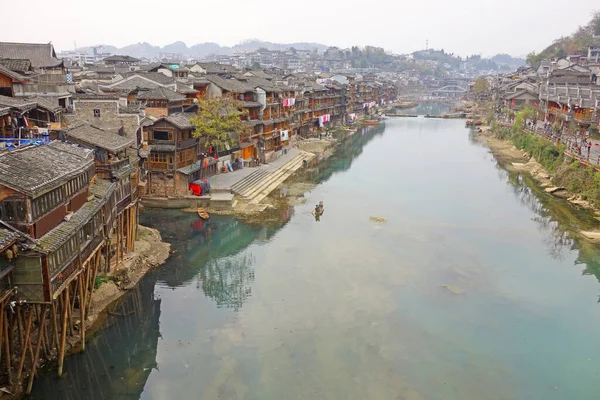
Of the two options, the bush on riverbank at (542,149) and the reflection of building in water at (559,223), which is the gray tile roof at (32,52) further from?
the bush on riverbank at (542,149)

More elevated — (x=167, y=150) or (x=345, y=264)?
(x=167, y=150)

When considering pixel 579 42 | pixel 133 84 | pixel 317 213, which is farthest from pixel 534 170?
pixel 579 42

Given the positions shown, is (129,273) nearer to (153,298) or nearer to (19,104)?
(153,298)

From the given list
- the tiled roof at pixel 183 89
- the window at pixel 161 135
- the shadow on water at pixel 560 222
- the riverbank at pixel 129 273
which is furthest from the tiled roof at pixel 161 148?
the shadow on water at pixel 560 222

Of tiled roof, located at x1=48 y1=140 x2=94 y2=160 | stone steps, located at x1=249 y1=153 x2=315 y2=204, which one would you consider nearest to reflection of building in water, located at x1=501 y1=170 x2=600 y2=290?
stone steps, located at x1=249 y1=153 x2=315 y2=204

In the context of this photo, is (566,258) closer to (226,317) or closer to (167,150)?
(226,317)

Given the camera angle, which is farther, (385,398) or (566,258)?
(566,258)

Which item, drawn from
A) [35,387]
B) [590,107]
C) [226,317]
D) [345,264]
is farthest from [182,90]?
[590,107]

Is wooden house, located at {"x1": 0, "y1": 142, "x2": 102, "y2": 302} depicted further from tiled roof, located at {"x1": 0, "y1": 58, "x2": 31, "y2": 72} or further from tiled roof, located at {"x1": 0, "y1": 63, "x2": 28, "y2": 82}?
tiled roof, located at {"x1": 0, "y1": 58, "x2": 31, "y2": 72}
